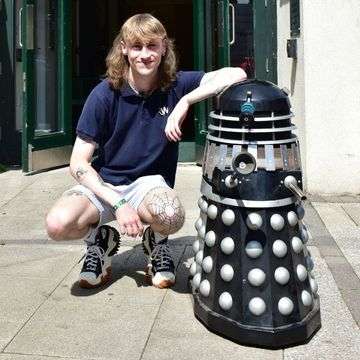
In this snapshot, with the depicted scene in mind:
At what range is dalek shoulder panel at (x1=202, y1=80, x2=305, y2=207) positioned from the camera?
2969 millimetres

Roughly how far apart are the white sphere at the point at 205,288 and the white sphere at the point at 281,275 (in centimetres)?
35

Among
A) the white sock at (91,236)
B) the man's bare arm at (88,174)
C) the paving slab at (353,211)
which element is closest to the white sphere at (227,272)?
the man's bare arm at (88,174)

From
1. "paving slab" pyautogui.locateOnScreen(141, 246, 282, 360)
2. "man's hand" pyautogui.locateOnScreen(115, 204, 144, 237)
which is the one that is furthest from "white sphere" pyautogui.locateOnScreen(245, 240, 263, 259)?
"man's hand" pyautogui.locateOnScreen(115, 204, 144, 237)

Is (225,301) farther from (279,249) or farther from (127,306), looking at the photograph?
(127,306)

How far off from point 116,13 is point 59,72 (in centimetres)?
503

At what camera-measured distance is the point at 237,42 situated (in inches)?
297

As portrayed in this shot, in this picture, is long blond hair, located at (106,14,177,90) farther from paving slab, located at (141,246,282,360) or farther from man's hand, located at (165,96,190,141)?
paving slab, located at (141,246,282,360)

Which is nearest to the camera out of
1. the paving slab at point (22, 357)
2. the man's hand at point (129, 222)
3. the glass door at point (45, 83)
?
the paving slab at point (22, 357)

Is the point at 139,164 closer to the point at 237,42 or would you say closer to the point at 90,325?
the point at 90,325

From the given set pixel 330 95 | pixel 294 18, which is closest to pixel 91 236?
pixel 330 95

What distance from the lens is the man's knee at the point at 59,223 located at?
345 centimetres

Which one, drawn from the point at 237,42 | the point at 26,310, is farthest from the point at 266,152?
the point at 237,42

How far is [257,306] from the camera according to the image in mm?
2953

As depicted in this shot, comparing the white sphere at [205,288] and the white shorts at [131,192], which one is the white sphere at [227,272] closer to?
the white sphere at [205,288]
